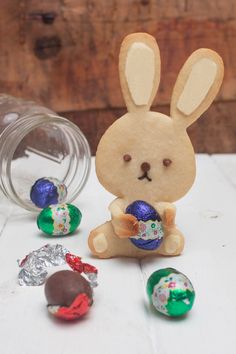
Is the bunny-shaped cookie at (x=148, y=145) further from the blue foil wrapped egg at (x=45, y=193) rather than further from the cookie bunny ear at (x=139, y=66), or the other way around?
the blue foil wrapped egg at (x=45, y=193)

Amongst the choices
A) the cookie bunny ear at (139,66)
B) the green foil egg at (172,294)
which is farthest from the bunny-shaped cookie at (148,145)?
the green foil egg at (172,294)

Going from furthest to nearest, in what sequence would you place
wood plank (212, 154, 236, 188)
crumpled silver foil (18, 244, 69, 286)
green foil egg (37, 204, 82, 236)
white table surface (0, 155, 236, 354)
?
1. wood plank (212, 154, 236, 188)
2. green foil egg (37, 204, 82, 236)
3. crumpled silver foil (18, 244, 69, 286)
4. white table surface (0, 155, 236, 354)

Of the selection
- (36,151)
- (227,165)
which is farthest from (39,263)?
(227,165)

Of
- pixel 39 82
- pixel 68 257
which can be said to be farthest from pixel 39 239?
pixel 39 82

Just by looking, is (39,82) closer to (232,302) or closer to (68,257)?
(68,257)

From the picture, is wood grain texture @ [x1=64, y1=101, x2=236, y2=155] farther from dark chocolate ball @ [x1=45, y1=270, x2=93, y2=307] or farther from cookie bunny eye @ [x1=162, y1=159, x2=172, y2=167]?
dark chocolate ball @ [x1=45, y1=270, x2=93, y2=307]

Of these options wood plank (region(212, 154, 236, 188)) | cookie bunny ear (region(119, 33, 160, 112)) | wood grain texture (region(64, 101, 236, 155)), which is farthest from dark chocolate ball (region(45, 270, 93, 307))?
wood grain texture (region(64, 101, 236, 155))
